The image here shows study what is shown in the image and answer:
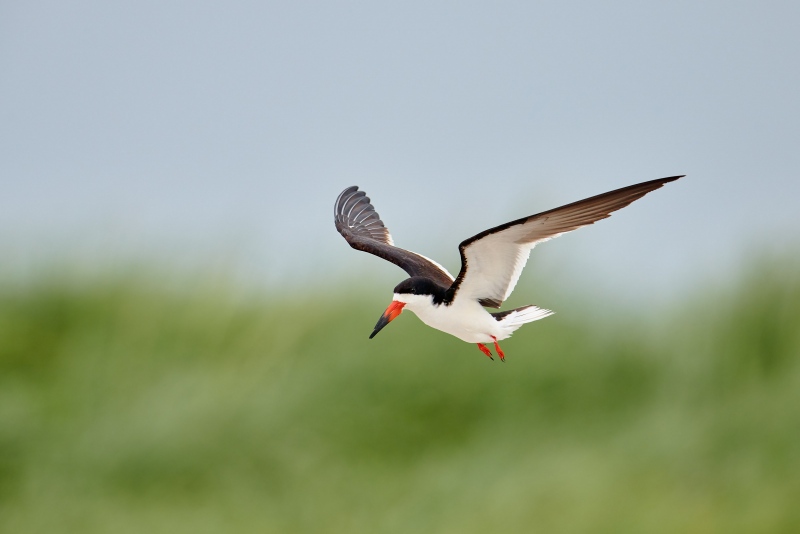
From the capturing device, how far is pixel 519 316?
13.0 feet

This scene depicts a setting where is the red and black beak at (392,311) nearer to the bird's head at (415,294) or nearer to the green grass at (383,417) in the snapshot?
the bird's head at (415,294)

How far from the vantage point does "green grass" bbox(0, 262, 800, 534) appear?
429 inches

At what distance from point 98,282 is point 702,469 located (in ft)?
25.9

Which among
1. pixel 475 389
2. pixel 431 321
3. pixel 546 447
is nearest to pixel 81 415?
pixel 475 389

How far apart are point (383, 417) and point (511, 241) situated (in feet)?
26.2

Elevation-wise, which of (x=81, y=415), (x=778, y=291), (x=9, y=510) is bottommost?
(x=9, y=510)

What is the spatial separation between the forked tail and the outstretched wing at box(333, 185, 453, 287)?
0.92 metres

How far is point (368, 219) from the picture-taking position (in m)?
6.24

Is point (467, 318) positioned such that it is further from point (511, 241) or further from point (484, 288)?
point (511, 241)

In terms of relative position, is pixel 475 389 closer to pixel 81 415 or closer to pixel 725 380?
pixel 725 380

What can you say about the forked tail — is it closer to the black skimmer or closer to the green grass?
the black skimmer

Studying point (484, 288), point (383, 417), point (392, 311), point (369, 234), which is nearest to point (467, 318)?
point (484, 288)

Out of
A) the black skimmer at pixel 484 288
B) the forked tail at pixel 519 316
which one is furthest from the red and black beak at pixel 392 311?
the forked tail at pixel 519 316

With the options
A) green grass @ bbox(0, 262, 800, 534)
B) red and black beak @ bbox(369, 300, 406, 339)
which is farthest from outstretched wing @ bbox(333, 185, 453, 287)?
green grass @ bbox(0, 262, 800, 534)
